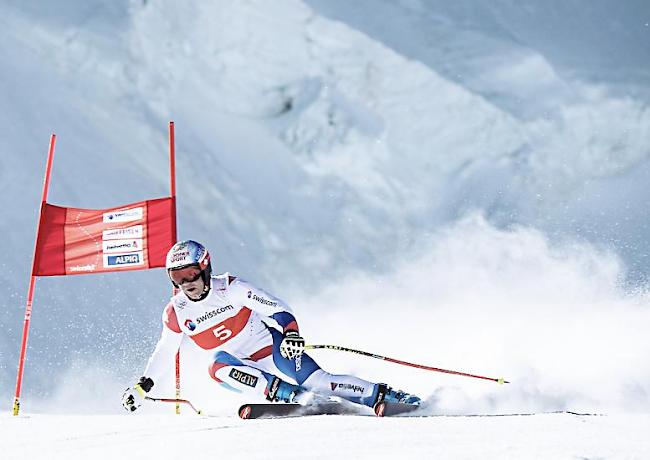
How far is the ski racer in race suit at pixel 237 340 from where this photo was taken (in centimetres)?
457

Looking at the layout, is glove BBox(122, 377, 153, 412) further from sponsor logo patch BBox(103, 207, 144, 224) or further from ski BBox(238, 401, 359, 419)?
sponsor logo patch BBox(103, 207, 144, 224)

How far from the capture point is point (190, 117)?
13.0 m

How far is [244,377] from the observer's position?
14.9ft

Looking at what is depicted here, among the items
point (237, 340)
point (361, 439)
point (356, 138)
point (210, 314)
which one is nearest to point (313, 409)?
point (237, 340)

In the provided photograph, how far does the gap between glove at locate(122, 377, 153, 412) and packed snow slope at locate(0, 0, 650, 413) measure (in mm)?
5236

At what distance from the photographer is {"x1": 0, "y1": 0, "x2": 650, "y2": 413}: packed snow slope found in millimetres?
10906

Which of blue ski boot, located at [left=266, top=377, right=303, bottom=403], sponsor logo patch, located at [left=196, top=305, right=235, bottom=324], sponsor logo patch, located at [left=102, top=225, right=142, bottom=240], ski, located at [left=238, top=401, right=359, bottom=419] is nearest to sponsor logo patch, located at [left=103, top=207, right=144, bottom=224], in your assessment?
sponsor logo patch, located at [left=102, top=225, right=142, bottom=240]

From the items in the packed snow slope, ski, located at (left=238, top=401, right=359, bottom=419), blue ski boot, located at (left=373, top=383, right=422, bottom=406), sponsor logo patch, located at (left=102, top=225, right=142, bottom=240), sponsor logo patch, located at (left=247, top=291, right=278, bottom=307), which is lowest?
ski, located at (left=238, top=401, right=359, bottom=419)

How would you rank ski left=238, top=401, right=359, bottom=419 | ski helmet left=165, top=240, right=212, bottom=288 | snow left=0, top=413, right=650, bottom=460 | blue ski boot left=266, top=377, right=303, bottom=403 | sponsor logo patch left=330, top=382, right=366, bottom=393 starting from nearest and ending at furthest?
snow left=0, top=413, right=650, bottom=460 → ski left=238, top=401, right=359, bottom=419 → blue ski boot left=266, top=377, right=303, bottom=403 → ski helmet left=165, top=240, right=212, bottom=288 → sponsor logo patch left=330, top=382, right=366, bottom=393

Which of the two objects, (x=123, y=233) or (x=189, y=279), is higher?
(x=123, y=233)

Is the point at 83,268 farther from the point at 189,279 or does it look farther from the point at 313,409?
the point at 313,409

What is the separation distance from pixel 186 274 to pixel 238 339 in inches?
20.5

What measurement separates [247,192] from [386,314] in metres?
3.23

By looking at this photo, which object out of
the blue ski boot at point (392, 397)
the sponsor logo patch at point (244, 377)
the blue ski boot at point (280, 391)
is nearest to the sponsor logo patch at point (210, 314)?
the sponsor logo patch at point (244, 377)
